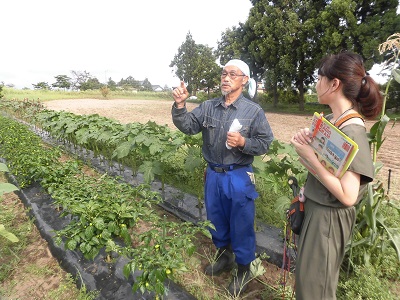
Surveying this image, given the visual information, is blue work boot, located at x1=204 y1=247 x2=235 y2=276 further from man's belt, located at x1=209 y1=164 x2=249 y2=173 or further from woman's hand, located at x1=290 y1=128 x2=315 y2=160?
woman's hand, located at x1=290 y1=128 x2=315 y2=160

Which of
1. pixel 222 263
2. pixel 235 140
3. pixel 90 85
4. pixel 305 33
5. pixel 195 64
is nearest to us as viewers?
pixel 235 140

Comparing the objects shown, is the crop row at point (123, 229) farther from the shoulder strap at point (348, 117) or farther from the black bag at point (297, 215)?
the shoulder strap at point (348, 117)

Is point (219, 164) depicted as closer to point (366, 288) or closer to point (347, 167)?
point (347, 167)

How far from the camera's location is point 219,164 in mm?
2094

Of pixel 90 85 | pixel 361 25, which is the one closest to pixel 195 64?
Answer: pixel 361 25

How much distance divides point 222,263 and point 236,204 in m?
0.70

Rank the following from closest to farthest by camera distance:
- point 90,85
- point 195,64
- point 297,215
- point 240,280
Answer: point 297,215 → point 240,280 → point 195,64 → point 90,85

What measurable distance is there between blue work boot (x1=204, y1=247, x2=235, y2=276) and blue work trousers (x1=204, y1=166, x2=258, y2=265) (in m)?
0.25

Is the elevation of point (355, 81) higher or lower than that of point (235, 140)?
higher

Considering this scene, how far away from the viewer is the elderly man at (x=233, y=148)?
6.73 ft

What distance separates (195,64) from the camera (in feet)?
114

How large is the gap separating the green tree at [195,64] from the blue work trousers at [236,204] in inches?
1139

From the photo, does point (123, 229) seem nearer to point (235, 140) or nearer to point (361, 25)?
point (235, 140)

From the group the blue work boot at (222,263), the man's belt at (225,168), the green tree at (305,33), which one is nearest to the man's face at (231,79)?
the man's belt at (225,168)
